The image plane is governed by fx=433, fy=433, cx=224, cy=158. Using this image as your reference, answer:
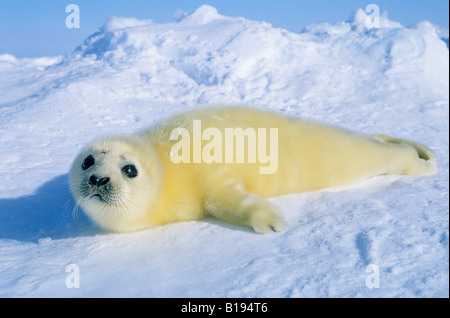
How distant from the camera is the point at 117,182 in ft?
8.50

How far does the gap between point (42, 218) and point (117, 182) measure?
2.72 ft

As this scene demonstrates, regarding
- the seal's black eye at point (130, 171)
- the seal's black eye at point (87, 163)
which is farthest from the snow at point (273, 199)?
the seal's black eye at point (130, 171)

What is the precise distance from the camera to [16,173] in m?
3.82

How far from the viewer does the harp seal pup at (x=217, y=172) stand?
2.63 m

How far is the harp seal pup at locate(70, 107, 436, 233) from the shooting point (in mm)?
2635

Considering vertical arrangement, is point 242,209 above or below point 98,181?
below

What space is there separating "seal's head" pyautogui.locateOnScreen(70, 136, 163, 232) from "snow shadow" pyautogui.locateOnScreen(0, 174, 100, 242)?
0.18 meters

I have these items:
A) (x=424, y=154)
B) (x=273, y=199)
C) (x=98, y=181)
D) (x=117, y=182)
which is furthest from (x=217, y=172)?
(x=424, y=154)

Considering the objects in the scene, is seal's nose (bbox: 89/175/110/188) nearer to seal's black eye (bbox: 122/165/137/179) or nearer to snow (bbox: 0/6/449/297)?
seal's black eye (bbox: 122/165/137/179)

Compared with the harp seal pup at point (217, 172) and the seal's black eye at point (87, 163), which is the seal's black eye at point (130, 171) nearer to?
the harp seal pup at point (217, 172)

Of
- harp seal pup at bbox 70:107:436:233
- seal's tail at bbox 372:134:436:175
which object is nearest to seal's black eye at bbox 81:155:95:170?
harp seal pup at bbox 70:107:436:233

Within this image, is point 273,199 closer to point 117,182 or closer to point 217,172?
point 217,172

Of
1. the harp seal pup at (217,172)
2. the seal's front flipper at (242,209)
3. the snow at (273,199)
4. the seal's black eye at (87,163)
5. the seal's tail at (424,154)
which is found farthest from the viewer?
the seal's tail at (424,154)

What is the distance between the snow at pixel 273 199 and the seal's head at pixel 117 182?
0.39 feet
